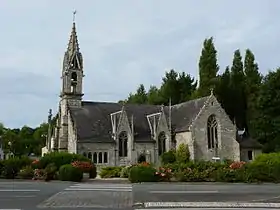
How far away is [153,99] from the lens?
7725cm

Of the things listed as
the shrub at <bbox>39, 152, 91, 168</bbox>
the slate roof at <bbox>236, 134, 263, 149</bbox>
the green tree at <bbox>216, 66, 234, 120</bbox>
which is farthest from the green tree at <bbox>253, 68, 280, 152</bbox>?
the shrub at <bbox>39, 152, 91, 168</bbox>

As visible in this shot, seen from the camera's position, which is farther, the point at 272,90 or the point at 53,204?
the point at 272,90

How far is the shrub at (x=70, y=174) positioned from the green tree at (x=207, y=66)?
39.6 meters

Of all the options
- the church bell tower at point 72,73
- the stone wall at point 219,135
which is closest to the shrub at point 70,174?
the stone wall at point 219,135

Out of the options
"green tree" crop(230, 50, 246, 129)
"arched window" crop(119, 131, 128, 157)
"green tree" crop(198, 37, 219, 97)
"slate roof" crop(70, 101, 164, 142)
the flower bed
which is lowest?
the flower bed

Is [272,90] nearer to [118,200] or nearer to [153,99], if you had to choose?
[153,99]

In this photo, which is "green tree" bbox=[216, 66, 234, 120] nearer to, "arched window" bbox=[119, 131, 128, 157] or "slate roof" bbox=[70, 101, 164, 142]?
"slate roof" bbox=[70, 101, 164, 142]

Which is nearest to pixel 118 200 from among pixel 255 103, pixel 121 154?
pixel 121 154

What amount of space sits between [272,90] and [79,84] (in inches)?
1011

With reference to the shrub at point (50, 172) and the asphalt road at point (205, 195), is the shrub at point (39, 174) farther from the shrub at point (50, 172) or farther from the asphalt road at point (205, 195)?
the asphalt road at point (205, 195)

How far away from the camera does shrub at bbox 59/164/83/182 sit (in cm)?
2775

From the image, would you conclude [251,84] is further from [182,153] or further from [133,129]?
[133,129]

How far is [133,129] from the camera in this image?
164 feet

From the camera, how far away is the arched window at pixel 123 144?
1940 inches
